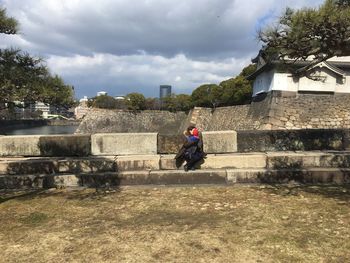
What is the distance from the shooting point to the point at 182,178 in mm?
6738

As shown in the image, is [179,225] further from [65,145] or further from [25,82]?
[65,145]

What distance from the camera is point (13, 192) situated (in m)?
6.57

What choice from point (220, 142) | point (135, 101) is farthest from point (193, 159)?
point (135, 101)

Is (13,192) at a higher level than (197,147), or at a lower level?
lower

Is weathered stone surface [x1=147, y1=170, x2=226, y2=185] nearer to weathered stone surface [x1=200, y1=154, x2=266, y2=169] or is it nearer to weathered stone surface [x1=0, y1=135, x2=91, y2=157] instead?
weathered stone surface [x1=200, y1=154, x2=266, y2=169]

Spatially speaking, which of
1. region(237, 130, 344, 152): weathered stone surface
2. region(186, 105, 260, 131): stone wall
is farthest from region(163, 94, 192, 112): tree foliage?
region(237, 130, 344, 152): weathered stone surface

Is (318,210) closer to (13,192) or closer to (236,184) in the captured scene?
(236,184)

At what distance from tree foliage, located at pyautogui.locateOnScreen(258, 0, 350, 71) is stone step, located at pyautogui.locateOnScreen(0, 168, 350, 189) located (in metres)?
2.19

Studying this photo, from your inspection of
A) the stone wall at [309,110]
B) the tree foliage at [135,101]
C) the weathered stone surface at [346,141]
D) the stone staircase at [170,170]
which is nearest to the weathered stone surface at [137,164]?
the stone staircase at [170,170]

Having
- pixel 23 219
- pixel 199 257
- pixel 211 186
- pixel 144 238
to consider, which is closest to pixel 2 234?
pixel 23 219

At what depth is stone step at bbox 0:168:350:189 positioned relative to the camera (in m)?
6.62

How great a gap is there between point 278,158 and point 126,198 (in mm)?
3062

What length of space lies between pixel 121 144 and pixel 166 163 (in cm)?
126

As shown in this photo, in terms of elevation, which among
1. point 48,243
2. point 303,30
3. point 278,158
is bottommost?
point 48,243
